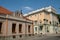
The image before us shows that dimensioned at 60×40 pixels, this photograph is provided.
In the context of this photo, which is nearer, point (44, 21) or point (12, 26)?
point (12, 26)

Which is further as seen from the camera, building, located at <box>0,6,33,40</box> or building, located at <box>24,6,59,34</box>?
building, located at <box>24,6,59,34</box>

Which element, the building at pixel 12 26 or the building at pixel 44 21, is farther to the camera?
the building at pixel 44 21

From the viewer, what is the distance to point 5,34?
20.3 meters

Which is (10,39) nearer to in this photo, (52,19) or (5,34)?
(5,34)

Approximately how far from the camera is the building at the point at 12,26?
2002cm

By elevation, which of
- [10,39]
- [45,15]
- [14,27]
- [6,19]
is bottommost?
[10,39]

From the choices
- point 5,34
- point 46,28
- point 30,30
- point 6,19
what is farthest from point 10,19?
point 46,28

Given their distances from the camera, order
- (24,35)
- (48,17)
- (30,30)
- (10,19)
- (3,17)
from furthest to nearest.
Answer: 1. (48,17)
2. (30,30)
3. (24,35)
4. (10,19)
5. (3,17)

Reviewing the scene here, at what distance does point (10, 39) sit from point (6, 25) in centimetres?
269

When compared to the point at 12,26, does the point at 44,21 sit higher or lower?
higher

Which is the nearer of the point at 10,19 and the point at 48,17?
the point at 10,19

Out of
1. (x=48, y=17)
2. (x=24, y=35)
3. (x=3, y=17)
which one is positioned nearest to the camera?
(x=3, y=17)

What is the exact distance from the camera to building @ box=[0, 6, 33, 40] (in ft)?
65.7

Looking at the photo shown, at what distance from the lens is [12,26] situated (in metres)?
22.5
